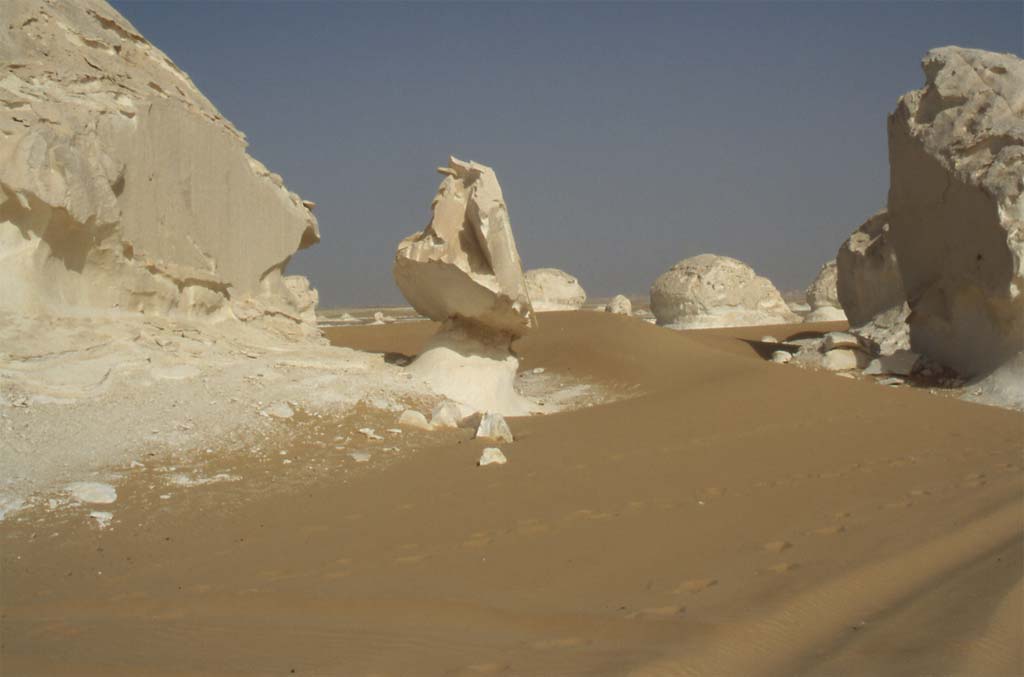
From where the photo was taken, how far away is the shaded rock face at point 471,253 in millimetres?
7852

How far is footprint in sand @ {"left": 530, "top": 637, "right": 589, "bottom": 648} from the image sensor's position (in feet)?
9.17

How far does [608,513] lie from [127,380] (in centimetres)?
352

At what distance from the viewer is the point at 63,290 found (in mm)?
6461

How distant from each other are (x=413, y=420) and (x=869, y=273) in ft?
35.2

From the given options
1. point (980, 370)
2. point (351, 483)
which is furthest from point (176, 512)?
point (980, 370)

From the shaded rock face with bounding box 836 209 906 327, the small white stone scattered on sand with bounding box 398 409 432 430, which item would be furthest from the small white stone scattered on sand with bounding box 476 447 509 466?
the shaded rock face with bounding box 836 209 906 327

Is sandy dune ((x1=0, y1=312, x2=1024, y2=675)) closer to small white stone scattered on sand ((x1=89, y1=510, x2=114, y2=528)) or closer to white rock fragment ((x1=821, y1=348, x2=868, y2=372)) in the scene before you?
small white stone scattered on sand ((x1=89, y1=510, x2=114, y2=528))

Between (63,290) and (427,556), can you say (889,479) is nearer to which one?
(427,556)

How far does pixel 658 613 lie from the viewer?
9.98 ft

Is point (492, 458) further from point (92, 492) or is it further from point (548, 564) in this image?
point (92, 492)

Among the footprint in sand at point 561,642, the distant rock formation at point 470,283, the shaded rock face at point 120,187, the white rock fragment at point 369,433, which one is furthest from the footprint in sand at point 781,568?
the shaded rock face at point 120,187

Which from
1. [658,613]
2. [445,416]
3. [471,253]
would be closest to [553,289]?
[471,253]

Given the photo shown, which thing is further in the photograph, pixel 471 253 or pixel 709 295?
pixel 709 295

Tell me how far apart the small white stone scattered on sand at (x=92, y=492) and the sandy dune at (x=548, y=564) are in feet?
0.22
